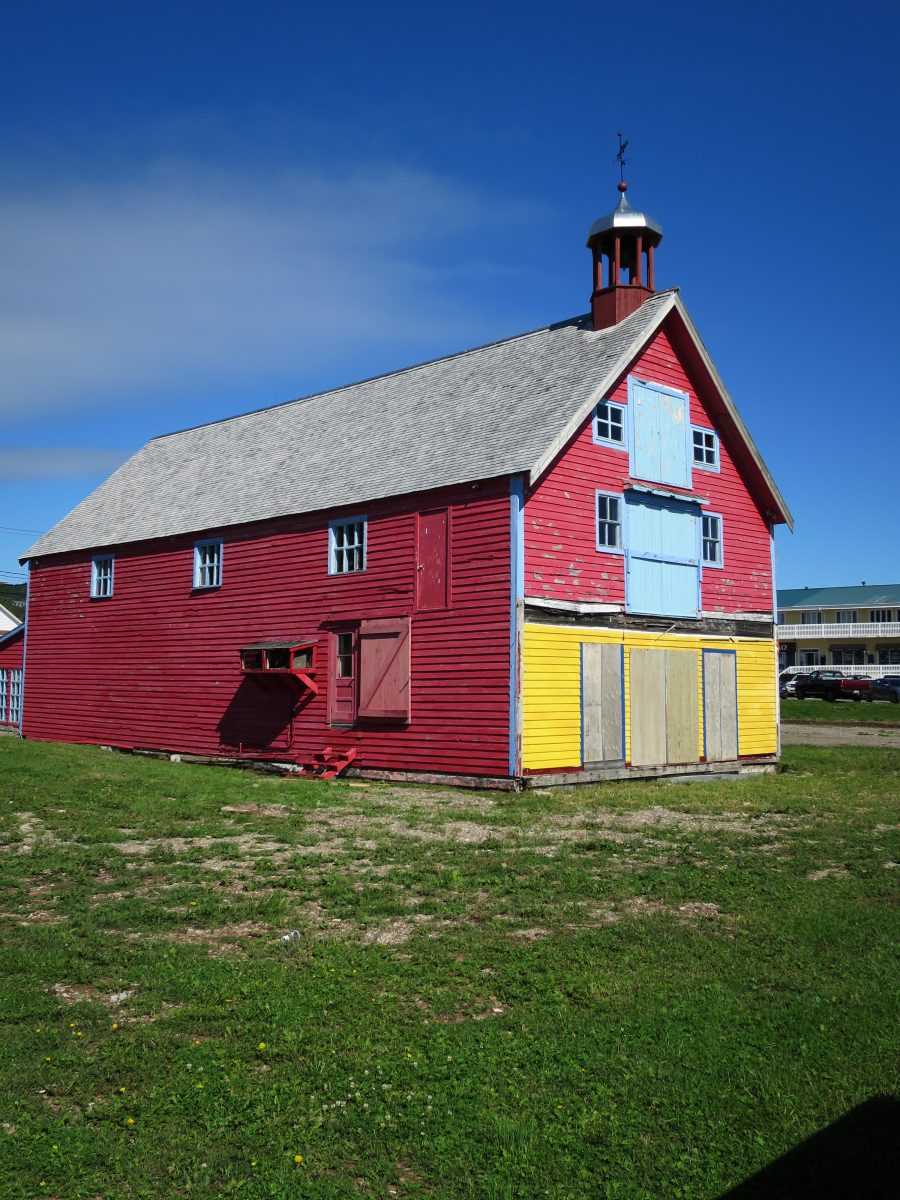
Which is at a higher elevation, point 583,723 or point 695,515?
point 695,515

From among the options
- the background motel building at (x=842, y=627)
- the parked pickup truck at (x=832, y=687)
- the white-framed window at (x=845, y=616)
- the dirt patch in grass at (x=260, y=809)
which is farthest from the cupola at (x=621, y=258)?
the white-framed window at (x=845, y=616)

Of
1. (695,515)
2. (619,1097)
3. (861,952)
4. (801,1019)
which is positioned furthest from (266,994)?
(695,515)

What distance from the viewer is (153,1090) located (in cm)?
549

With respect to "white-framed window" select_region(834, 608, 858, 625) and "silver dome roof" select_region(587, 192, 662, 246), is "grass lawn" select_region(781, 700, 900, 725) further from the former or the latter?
"white-framed window" select_region(834, 608, 858, 625)

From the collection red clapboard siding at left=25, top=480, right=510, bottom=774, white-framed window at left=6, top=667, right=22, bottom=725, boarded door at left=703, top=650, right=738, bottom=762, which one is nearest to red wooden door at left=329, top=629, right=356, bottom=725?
red clapboard siding at left=25, top=480, right=510, bottom=774

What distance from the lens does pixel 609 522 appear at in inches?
831

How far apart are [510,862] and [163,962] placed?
15.5 ft

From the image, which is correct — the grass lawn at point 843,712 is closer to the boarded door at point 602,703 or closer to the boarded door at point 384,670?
the boarded door at point 602,703

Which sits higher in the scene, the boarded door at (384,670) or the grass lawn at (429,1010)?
the boarded door at (384,670)

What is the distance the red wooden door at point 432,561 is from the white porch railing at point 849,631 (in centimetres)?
6558

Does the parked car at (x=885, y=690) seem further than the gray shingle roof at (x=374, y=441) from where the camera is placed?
Yes

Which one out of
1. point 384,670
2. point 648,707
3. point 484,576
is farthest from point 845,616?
point 484,576

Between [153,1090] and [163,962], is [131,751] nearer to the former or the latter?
[163,962]

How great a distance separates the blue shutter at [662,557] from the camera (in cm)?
2150
